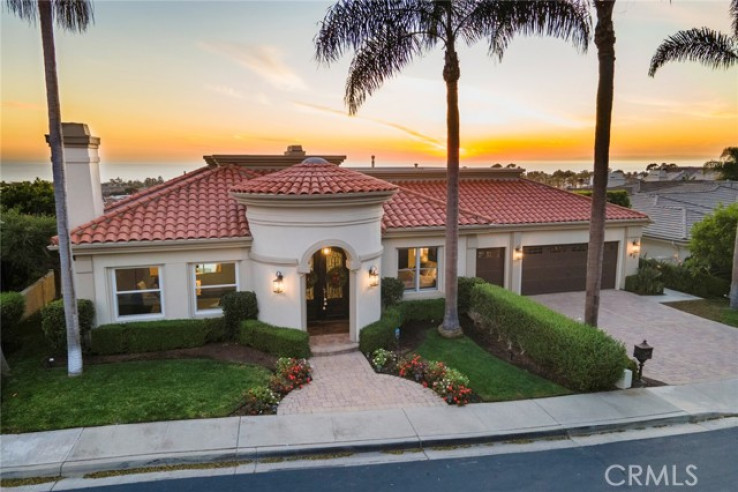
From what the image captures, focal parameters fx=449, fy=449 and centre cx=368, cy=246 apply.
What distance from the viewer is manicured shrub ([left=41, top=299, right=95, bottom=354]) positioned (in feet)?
37.0

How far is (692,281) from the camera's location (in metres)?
18.9

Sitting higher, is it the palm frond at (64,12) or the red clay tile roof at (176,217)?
the palm frond at (64,12)

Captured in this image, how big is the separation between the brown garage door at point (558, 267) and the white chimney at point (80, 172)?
50.1 ft

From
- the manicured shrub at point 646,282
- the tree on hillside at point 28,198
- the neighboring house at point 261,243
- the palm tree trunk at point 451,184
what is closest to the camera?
the neighboring house at point 261,243

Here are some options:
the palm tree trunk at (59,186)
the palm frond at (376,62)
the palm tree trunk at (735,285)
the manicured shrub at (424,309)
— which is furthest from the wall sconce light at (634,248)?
the palm tree trunk at (59,186)

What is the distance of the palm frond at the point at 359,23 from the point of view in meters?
12.1

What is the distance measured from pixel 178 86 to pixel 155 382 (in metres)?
11.4

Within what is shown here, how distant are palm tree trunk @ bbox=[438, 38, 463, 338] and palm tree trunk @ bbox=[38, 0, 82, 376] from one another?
30.9 feet

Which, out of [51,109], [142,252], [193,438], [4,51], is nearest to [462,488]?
[193,438]

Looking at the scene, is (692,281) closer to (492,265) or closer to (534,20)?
(492,265)

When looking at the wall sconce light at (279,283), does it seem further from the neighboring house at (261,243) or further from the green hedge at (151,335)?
the green hedge at (151,335)

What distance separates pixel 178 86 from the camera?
16.8 metres

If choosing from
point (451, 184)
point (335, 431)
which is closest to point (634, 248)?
point (451, 184)

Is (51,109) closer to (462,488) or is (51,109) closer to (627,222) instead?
(462,488)
